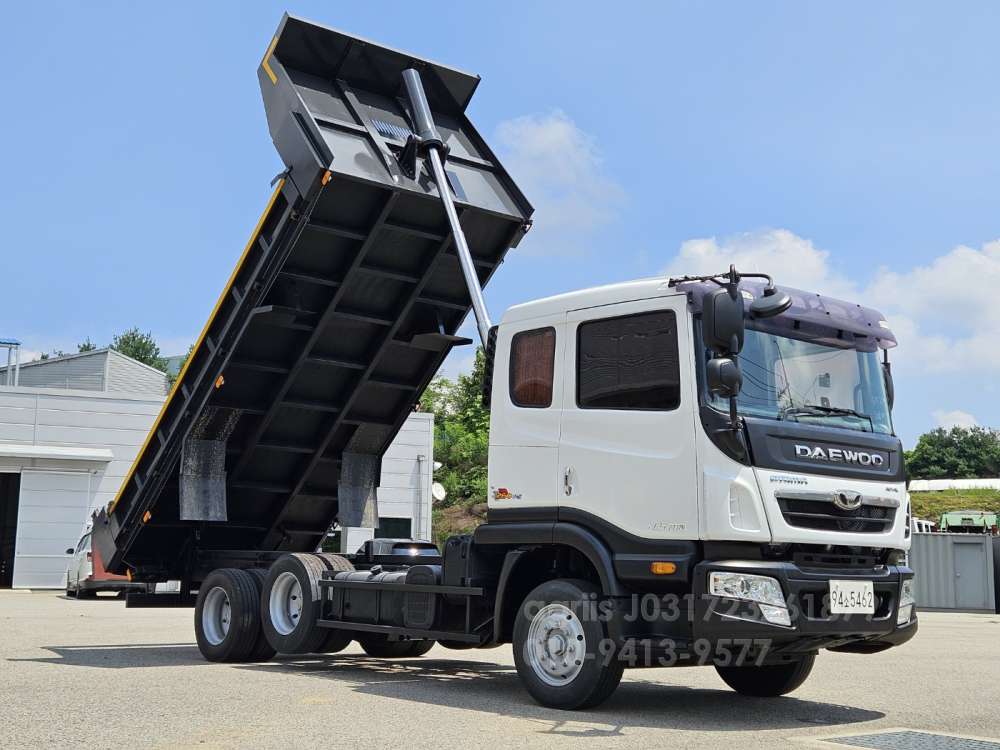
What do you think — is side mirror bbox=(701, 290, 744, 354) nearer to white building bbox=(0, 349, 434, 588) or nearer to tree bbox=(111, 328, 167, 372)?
white building bbox=(0, 349, 434, 588)

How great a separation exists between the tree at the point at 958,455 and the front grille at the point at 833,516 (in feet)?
280

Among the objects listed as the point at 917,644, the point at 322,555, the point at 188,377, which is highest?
the point at 188,377

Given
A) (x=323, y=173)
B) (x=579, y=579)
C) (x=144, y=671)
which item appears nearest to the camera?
(x=579, y=579)

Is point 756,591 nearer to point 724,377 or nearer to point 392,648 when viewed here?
point 724,377

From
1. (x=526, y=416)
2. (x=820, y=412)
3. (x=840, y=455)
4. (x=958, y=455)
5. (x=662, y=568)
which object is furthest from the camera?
(x=958, y=455)

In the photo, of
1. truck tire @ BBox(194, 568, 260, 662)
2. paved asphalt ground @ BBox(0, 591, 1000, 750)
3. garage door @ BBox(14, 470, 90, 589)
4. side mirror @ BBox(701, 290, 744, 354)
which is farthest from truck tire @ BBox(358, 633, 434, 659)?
garage door @ BBox(14, 470, 90, 589)

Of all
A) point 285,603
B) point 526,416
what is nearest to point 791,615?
point 526,416

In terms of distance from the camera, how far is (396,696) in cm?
821

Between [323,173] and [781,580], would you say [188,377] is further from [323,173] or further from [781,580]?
[781,580]

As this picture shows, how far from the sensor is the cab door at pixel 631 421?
7262mm

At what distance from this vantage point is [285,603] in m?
10.4

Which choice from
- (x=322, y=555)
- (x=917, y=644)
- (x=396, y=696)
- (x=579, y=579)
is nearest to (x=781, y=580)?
(x=579, y=579)

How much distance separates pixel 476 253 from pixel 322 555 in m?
3.03

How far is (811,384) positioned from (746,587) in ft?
4.93
